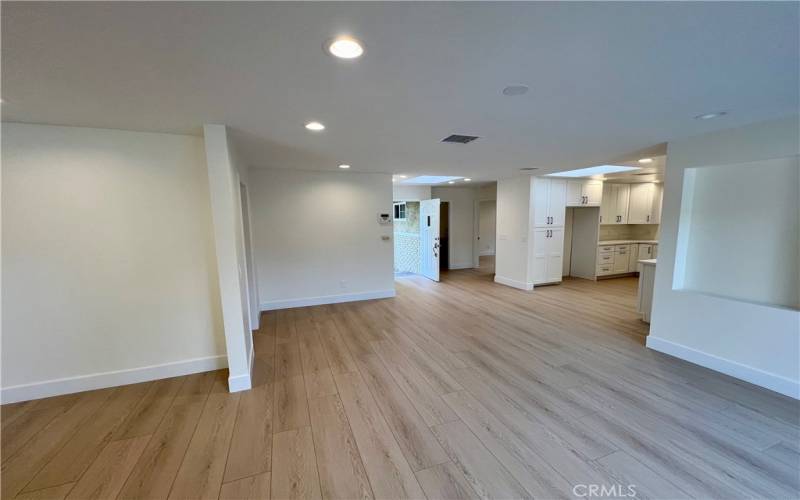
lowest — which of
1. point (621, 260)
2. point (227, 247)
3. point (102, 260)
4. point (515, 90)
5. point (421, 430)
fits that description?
point (421, 430)

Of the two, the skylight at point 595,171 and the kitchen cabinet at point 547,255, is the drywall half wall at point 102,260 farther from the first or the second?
the skylight at point 595,171

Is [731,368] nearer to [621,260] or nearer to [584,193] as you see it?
Result: [584,193]

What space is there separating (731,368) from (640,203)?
232 inches

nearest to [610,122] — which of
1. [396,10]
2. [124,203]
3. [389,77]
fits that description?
[389,77]

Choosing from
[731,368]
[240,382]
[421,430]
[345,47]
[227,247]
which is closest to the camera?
[345,47]

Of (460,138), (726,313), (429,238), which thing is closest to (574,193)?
(429,238)

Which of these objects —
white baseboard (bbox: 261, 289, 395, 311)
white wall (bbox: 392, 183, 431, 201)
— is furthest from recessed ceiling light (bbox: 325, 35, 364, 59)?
white wall (bbox: 392, 183, 431, 201)

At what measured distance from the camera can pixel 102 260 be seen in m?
2.64

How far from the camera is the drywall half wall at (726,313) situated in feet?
8.14

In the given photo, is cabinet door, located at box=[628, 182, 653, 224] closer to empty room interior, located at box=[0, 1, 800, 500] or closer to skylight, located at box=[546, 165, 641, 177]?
skylight, located at box=[546, 165, 641, 177]

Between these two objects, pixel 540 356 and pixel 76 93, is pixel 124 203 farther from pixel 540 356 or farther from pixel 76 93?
pixel 540 356

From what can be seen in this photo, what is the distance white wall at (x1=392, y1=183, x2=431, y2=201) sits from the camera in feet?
25.2

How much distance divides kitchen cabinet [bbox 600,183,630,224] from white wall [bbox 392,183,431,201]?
4194 millimetres

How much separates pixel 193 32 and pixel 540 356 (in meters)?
3.78
